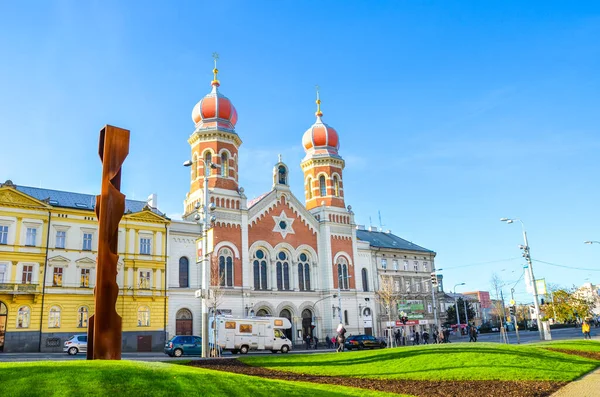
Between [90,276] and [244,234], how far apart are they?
50.7 ft

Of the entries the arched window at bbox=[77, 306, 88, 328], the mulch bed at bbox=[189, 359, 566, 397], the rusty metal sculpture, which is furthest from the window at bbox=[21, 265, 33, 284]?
the mulch bed at bbox=[189, 359, 566, 397]

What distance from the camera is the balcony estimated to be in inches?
1464

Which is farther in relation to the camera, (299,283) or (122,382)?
(299,283)

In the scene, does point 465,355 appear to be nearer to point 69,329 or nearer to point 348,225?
point 69,329

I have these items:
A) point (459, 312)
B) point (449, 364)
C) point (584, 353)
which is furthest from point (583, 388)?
point (459, 312)

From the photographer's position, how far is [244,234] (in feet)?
170

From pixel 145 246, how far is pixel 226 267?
8.36 meters

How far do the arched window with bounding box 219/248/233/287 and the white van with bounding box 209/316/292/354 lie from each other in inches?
446

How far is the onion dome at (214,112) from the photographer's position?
54059 mm

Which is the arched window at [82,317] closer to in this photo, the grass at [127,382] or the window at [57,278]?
the window at [57,278]

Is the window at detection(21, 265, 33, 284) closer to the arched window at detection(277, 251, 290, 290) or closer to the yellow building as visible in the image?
the yellow building

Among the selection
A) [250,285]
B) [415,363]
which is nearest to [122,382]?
[415,363]

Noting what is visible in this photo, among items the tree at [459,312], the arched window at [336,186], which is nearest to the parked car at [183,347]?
the arched window at [336,186]

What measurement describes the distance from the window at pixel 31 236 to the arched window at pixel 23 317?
489cm
